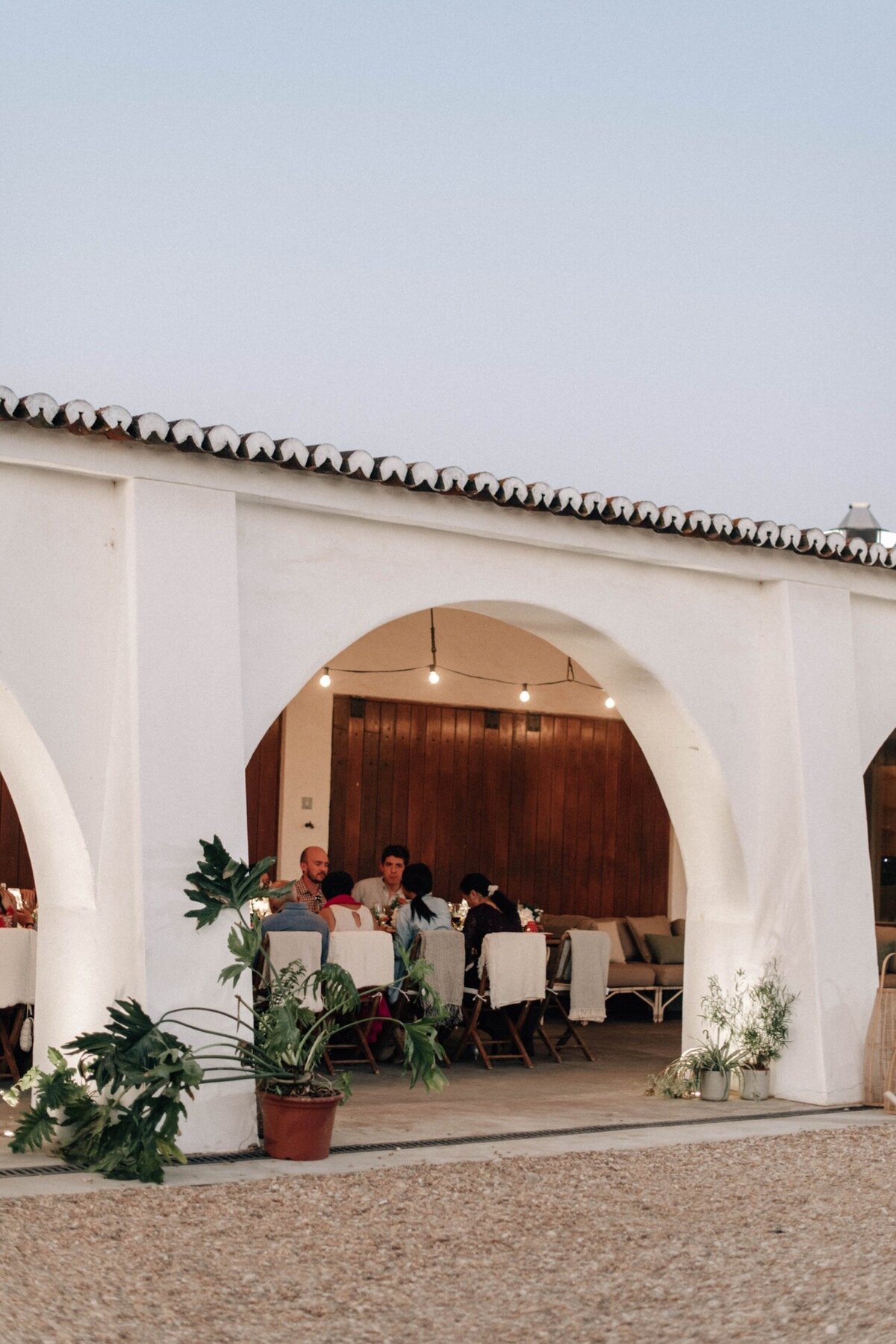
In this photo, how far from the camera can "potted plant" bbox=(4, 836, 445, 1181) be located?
5.51m

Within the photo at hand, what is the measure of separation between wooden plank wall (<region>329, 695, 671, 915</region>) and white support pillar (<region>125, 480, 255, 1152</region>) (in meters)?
5.65

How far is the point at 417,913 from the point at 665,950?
4.07 meters

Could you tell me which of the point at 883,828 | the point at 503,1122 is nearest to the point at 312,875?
the point at 503,1122

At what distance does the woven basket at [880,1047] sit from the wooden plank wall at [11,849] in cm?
604

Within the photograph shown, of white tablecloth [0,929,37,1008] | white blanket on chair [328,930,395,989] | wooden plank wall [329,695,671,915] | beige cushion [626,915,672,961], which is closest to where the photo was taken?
white tablecloth [0,929,37,1008]

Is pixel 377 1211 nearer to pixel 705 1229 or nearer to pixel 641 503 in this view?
pixel 705 1229

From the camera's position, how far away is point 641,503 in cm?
731

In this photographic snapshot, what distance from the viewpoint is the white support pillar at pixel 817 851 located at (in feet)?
25.7

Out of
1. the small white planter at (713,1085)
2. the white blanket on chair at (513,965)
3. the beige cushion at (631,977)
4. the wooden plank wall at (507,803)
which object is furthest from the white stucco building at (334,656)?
the wooden plank wall at (507,803)

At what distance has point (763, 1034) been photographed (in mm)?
7836

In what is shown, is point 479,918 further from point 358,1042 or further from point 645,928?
point 645,928

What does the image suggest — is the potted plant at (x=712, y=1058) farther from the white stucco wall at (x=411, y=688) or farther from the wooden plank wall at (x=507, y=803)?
the wooden plank wall at (x=507, y=803)

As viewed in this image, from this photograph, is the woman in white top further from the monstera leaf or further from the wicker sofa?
the wicker sofa

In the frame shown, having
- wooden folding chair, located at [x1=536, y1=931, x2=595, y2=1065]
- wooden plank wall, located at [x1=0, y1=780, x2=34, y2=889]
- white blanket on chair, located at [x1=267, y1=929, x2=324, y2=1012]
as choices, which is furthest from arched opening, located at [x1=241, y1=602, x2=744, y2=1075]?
white blanket on chair, located at [x1=267, y1=929, x2=324, y2=1012]
